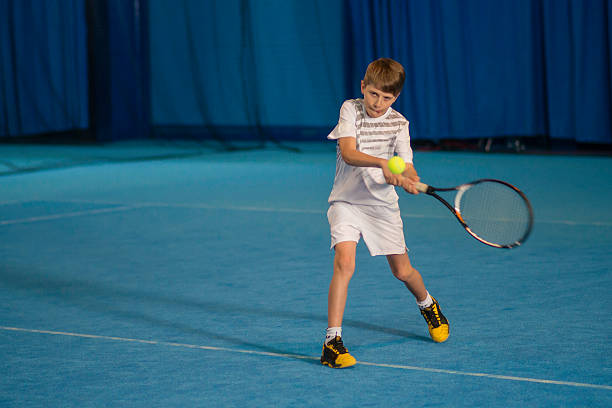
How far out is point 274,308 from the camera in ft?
13.4

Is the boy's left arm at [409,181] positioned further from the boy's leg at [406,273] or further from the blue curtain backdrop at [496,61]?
the blue curtain backdrop at [496,61]

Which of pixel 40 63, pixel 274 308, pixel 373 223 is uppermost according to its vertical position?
pixel 40 63

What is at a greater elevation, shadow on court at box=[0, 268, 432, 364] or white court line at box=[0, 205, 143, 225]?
shadow on court at box=[0, 268, 432, 364]

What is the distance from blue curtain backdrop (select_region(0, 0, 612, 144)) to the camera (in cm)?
1167

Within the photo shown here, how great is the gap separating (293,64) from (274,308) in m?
10.5

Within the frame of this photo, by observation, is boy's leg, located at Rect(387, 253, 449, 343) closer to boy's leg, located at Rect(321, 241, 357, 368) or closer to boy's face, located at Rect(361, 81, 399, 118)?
boy's leg, located at Rect(321, 241, 357, 368)

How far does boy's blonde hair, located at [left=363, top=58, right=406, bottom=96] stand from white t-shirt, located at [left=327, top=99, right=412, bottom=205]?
0.19 meters

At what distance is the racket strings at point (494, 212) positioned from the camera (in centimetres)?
337

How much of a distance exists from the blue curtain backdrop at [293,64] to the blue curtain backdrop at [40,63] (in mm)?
18

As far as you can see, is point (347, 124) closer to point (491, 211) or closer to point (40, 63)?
point (491, 211)

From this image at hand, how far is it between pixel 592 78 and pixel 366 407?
9534 mm

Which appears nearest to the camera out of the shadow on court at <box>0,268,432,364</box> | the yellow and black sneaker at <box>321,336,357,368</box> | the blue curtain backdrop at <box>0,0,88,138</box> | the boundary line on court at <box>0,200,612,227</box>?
the yellow and black sneaker at <box>321,336,357,368</box>

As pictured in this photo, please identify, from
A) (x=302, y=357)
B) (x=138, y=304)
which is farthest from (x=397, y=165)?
(x=138, y=304)

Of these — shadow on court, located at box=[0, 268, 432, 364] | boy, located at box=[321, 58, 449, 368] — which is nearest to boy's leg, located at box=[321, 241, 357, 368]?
boy, located at box=[321, 58, 449, 368]
